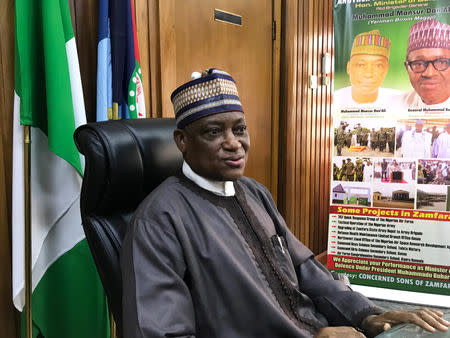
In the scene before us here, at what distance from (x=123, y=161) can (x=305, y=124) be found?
2.56 meters

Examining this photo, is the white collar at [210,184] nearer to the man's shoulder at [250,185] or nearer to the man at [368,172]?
the man's shoulder at [250,185]

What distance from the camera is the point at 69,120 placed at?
1538 mm

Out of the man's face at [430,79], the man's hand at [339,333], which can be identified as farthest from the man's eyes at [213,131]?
the man's face at [430,79]

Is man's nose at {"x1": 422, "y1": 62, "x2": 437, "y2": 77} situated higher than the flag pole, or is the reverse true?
man's nose at {"x1": 422, "y1": 62, "x2": 437, "y2": 77}

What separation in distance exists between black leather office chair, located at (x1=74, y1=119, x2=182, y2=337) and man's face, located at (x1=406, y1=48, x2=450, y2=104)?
6.65 feet

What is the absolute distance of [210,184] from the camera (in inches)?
46.4

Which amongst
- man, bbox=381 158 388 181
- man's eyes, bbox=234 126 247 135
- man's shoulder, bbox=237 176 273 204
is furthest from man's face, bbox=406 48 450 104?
man's eyes, bbox=234 126 247 135

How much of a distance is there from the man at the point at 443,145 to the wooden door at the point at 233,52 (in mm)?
1128

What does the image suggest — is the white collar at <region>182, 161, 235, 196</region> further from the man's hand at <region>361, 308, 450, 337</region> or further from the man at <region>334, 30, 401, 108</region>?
the man at <region>334, 30, 401, 108</region>

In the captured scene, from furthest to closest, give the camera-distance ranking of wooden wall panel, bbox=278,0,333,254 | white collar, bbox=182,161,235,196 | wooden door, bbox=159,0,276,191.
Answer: wooden wall panel, bbox=278,0,333,254
wooden door, bbox=159,0,276,191
white collar, bbox=182,161,235,196

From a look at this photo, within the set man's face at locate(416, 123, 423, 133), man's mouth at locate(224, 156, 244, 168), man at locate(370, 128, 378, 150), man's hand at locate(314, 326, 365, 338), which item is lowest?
man's hand at locate(314, 326, 365, 338)

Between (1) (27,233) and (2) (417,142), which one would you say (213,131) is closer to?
(1) (27,233)

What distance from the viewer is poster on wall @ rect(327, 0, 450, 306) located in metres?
2.55

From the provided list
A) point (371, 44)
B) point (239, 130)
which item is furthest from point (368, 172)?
point (239, 130)
